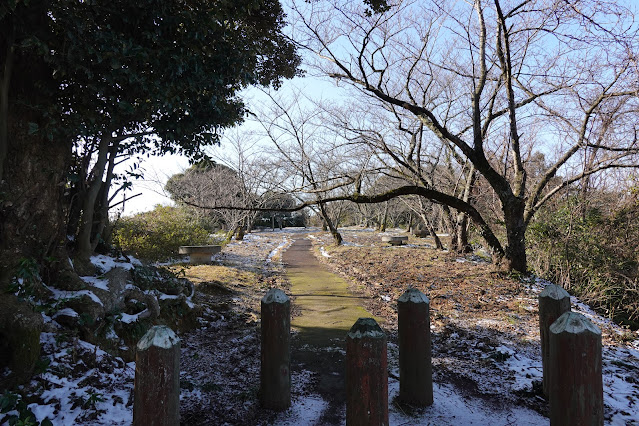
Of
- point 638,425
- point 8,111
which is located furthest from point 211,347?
point 638,425

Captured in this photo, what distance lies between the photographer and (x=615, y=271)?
277 inches

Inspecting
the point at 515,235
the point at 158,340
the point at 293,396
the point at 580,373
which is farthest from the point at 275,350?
the point at 515,235

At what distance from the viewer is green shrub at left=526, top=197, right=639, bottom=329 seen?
6941mm

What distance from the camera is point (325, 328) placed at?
591 cm

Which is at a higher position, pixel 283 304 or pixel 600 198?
pixel 600 198

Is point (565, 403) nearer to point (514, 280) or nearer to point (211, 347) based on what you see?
point (211, 347)

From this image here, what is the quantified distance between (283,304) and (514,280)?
274 inches

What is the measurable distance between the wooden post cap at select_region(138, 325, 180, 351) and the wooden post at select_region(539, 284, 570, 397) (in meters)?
3.10

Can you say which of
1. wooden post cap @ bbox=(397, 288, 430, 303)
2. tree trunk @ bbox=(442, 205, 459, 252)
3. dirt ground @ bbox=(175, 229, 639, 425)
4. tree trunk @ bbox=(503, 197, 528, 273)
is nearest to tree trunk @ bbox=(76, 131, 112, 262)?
dirt ground @ bbox=(175, 229, 639, 425)

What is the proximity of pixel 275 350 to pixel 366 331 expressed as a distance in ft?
3.74

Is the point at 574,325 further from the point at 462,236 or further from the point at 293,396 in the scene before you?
the point at 462,236

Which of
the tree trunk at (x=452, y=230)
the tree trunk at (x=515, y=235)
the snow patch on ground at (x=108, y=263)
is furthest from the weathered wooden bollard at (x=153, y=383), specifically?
the tree trunk at (x=452, y=230)

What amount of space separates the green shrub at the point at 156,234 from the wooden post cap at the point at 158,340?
9.73 meters

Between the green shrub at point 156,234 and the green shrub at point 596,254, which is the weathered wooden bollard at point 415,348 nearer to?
the green shrub at point 596,254
